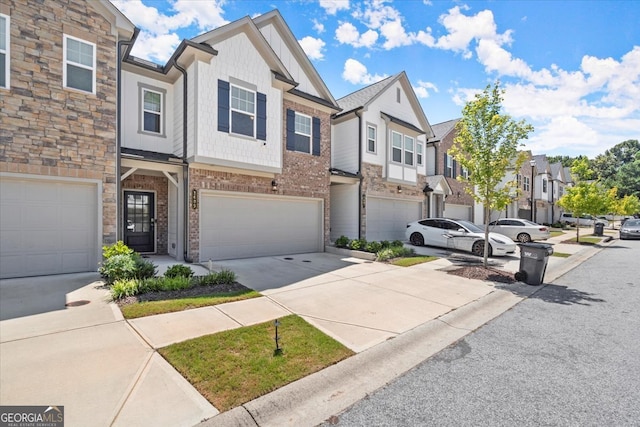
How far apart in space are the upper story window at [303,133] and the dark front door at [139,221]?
564 centimetres

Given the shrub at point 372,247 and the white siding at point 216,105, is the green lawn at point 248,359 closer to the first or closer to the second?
the white siding at point 216,105

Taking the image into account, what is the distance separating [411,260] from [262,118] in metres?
7.42

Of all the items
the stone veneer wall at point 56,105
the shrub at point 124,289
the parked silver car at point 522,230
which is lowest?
the shrub at point 124,289

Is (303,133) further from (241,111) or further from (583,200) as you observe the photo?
(583,200)

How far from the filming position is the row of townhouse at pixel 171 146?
758 centimetres

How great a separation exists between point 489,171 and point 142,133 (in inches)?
440

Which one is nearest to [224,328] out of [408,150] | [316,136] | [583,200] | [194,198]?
[194,198]

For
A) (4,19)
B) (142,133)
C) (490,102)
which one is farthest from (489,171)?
(4,19)

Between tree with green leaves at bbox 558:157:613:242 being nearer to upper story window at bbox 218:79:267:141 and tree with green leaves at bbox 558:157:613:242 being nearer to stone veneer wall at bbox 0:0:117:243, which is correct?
upper story window at bbox 218:79:267:141

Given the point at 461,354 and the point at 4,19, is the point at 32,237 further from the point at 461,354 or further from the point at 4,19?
the point at 461,354

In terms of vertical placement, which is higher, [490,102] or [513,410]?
[490,102]

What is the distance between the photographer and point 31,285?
686 cm

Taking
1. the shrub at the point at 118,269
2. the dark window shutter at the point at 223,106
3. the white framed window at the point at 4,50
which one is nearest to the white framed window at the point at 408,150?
the dark window shutter at the point at 223,106

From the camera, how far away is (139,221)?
11.1m
